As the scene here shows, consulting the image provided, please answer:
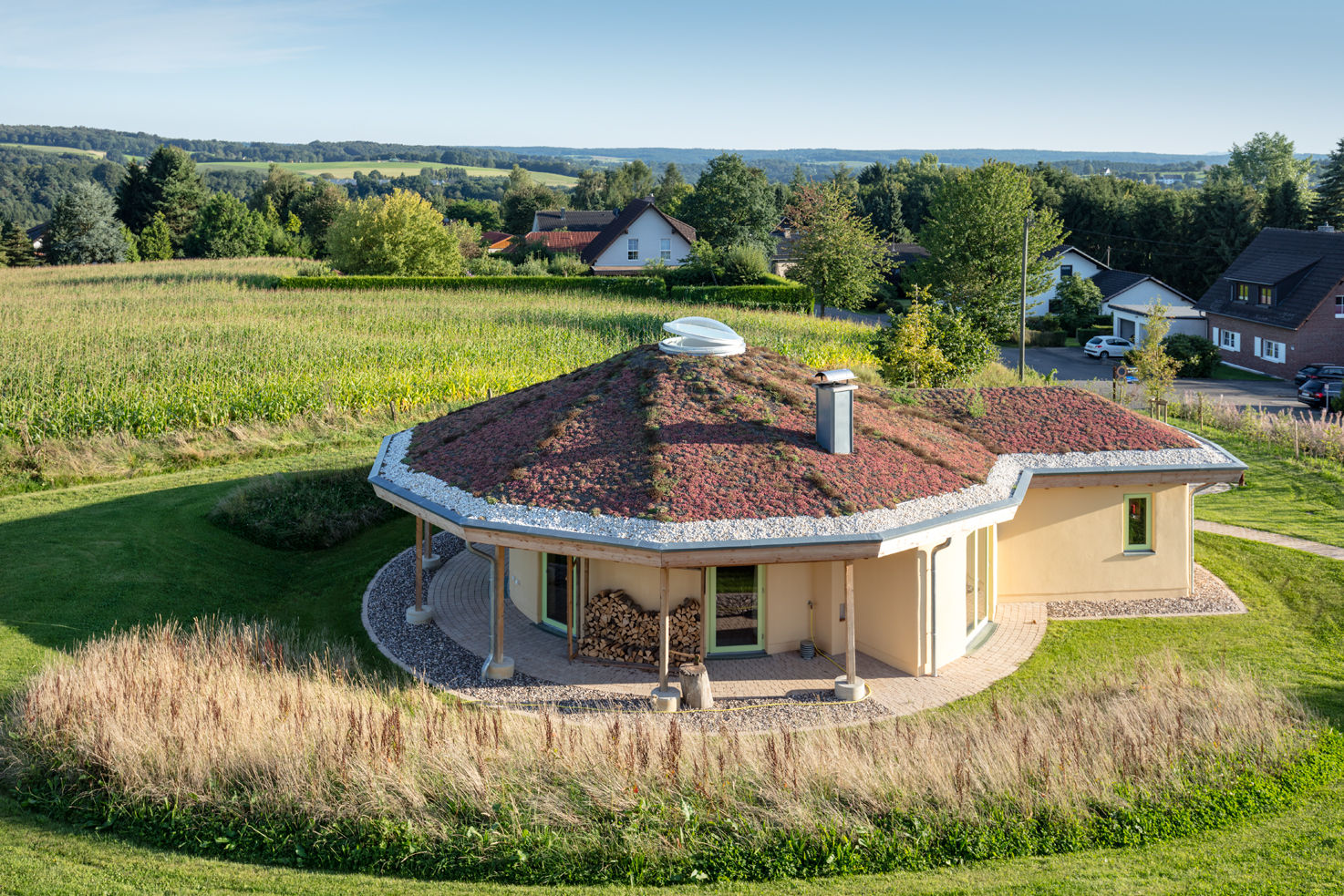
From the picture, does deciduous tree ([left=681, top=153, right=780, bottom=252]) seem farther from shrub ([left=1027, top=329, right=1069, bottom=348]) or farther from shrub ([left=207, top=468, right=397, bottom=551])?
shrub ([left=207, top=468, right=397, bottom=551])

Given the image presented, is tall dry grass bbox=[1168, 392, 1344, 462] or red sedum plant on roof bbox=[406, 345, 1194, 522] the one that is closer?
red sedum plant on roof bbox=[406, 345, 1194, 522]

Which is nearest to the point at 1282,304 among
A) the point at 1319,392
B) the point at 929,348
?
the point at 1319,392

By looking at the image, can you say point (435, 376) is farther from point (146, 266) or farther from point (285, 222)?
point (285, 222)

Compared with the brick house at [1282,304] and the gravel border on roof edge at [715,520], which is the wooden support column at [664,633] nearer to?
the gravel border on roof edge at [715,520]

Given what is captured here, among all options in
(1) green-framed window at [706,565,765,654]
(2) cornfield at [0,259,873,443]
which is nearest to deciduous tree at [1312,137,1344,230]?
(2) cornfield at [0,259,873,443]

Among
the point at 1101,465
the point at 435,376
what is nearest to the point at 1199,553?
the point at 1101,465

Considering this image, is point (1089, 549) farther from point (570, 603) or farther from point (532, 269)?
point (532, 269)
